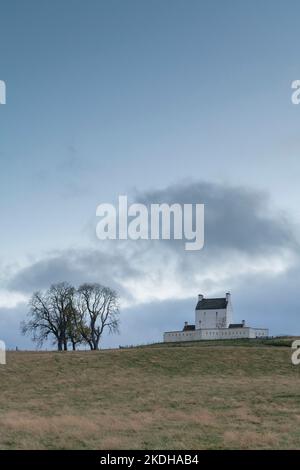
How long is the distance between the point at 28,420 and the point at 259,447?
1100 centimetres

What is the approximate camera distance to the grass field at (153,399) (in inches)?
866

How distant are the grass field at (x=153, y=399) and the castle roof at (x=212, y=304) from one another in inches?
1777

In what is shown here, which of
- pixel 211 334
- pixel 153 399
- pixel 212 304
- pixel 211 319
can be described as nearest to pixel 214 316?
pixel 211 319

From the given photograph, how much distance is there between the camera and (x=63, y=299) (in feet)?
298

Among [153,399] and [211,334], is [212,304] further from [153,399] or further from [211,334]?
[153,399]

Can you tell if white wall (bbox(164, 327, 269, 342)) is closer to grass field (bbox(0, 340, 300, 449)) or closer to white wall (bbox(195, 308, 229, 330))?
white wall (bbox(195, 308, 229, 330))

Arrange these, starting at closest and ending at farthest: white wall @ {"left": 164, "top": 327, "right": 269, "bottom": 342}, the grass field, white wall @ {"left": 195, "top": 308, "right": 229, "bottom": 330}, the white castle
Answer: the grass field < white wall @ {"left": 164, "top": 327, "right": 269, "bottom": 342} < the white castle < white wall @ {"left": 195, "top": 308, "right": 229, "bottom": 330}

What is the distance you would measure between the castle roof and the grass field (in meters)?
45.1

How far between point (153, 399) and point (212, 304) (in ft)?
270

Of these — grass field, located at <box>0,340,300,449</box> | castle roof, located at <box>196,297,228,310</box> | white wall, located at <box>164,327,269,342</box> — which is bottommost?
grass field, located at <box>0,340,300,449</box>

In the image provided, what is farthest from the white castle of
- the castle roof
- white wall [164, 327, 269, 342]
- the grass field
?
the grass field

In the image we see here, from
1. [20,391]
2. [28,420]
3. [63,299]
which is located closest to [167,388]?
[20,391]

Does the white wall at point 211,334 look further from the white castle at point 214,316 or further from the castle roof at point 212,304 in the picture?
the castle roof at point 212,304

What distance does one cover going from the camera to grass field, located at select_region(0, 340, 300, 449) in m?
22.0
